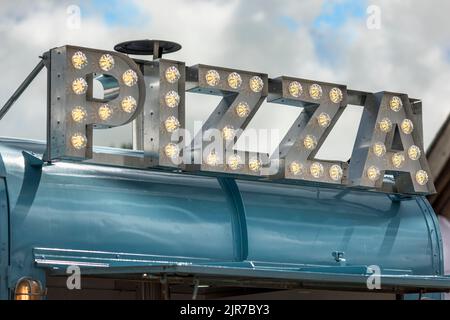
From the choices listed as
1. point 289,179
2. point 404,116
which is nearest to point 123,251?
point 289,179

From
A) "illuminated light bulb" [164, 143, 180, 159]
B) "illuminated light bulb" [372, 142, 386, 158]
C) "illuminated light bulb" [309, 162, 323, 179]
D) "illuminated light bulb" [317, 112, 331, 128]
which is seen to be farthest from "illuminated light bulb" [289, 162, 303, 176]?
"illuminated light bulb" [164, 143, 180, 159]

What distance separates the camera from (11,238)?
28.4 ft

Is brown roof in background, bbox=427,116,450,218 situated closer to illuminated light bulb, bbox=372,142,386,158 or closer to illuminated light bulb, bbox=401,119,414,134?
illuminated light bulb, bbox=401,119,414,134

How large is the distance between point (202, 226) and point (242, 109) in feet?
3.52

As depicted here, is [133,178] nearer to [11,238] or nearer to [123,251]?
[123,251]

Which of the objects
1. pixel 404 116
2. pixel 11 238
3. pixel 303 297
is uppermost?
pixel 404 116

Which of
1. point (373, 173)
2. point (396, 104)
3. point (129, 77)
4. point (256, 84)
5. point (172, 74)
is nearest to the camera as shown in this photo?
point (129, 77)

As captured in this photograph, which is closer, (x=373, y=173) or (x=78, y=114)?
(x=78, y=114)

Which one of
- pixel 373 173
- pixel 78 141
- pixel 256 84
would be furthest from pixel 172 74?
pixel 373 173

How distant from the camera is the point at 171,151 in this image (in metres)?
9.63

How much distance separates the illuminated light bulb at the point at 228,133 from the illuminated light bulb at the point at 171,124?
45 centimetres

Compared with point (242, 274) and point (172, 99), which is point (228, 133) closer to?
point (172, 99)

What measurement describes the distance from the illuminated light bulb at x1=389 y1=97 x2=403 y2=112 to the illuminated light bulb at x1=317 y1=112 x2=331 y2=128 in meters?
0.66

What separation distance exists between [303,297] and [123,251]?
259cm
